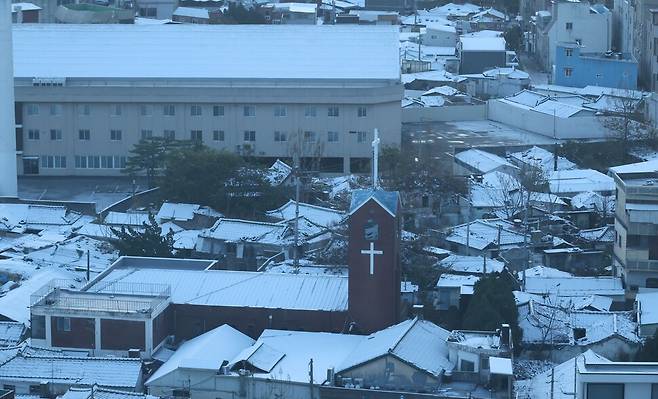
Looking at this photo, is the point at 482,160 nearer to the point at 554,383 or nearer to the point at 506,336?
the point at 506,336

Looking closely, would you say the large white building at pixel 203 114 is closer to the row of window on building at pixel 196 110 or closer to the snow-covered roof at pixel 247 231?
the row of window on building at pixel 196 110

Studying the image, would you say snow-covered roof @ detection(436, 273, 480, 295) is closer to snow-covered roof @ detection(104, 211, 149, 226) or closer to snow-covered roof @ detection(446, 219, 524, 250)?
snow-covered roof @ detection(446, 219, 524, 250)

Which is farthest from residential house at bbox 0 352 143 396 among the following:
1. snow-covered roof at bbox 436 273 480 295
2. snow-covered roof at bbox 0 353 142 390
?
snow-covered roof at bbox 436 273 480 295

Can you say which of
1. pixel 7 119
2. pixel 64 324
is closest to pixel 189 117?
pixel 7 119

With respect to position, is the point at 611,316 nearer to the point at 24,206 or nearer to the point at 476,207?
the point at 476,207

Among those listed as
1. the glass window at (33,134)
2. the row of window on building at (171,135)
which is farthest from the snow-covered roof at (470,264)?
the glass window at (33,134)

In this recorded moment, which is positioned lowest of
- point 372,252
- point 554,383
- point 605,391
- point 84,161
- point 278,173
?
point 554,383

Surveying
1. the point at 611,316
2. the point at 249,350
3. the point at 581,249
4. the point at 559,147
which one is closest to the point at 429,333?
the point at 249,350
